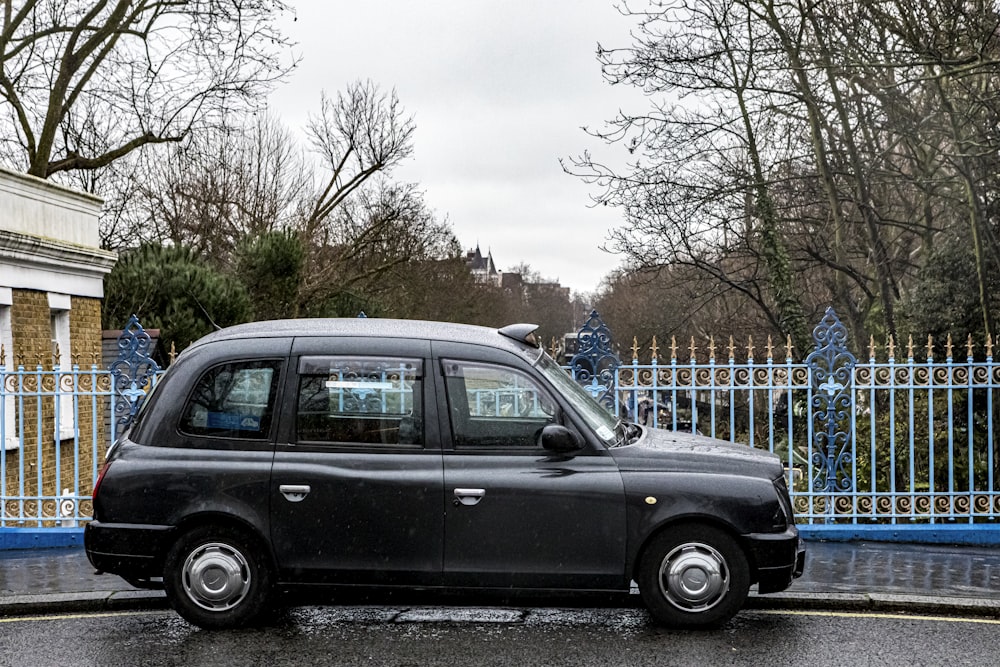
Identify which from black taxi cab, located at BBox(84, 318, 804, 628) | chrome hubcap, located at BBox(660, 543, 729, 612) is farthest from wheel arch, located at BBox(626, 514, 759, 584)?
chrome hubcap, located at BBox(660, 543, 729, 612)

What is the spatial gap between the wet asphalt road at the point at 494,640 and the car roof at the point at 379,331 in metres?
1.80

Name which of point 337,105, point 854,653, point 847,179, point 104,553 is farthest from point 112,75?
point 854,653

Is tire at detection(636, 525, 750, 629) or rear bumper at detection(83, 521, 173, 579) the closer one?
tire at detection(636, 525, 750, 629)

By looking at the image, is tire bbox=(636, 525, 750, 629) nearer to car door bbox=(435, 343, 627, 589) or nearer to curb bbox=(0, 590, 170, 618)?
car door bbox=(435, 343, 627, 589)

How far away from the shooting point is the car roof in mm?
7270

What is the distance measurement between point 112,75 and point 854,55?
863 inches

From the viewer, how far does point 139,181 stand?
4503 centimetres

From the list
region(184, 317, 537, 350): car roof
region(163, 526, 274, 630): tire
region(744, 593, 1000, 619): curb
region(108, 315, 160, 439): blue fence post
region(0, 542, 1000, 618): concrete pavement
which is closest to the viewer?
region(163, 526, 274, 630): tire

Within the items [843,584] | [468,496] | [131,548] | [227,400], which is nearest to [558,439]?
[468,496]

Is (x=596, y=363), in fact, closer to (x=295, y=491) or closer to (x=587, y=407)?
(x=587, y=407)

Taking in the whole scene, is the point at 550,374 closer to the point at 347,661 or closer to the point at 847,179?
the point at 347,661

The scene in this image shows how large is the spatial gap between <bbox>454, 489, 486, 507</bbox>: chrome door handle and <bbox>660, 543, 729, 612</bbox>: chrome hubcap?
1163 mm

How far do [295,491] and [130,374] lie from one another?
15.4ft

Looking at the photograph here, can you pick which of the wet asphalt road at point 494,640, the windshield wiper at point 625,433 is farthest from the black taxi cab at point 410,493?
the wet asphalt road at point 494,640
